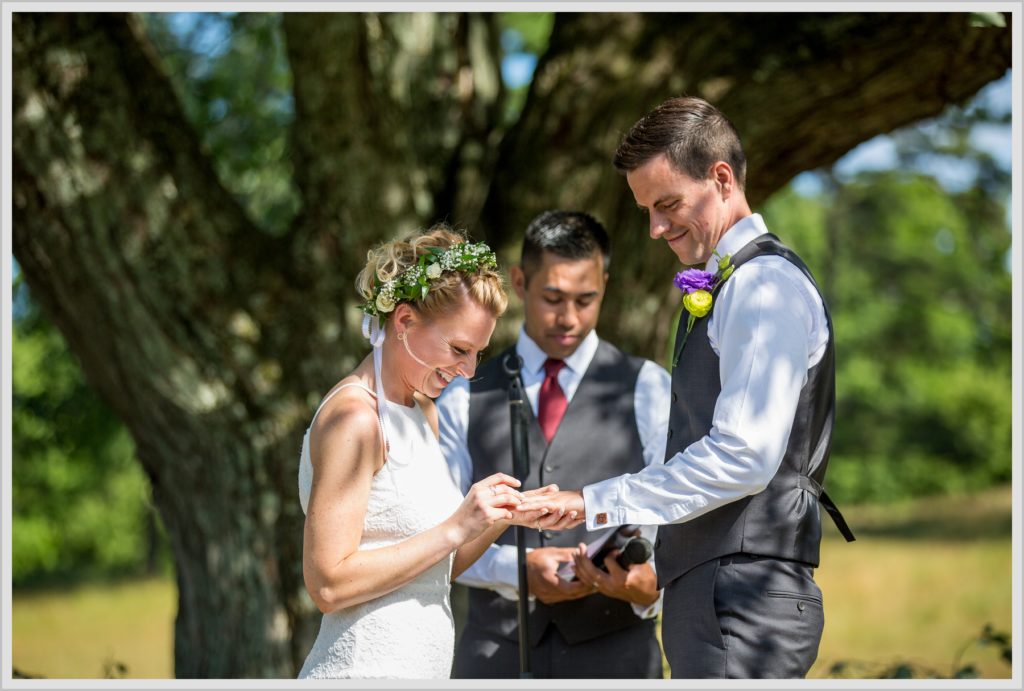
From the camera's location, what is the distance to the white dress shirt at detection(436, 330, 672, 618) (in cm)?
375

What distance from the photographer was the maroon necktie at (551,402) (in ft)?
12.9

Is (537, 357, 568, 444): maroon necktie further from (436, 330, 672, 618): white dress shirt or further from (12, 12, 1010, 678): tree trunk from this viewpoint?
(12, 12, 1010, 678): tree trunk

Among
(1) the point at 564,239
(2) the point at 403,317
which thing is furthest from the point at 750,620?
(1) the point at 564,239

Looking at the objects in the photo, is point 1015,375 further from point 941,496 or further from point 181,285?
point 941,496

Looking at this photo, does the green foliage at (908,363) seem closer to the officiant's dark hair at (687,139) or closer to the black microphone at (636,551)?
the black microphone at (636,551)

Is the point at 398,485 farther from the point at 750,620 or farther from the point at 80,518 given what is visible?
the point at 80,518

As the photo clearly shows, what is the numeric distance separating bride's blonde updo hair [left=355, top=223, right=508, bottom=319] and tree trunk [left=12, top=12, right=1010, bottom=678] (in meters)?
2.13

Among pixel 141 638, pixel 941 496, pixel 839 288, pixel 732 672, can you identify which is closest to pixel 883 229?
pixel 839 288

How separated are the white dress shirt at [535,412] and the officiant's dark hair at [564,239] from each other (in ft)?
0.96

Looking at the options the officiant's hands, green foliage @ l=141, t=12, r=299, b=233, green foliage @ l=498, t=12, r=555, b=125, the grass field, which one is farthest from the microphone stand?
the grass field

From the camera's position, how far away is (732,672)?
289 cm

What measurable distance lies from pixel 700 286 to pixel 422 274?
775 millimetres

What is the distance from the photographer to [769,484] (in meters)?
2.95

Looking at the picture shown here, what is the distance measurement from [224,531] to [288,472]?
0.44m
